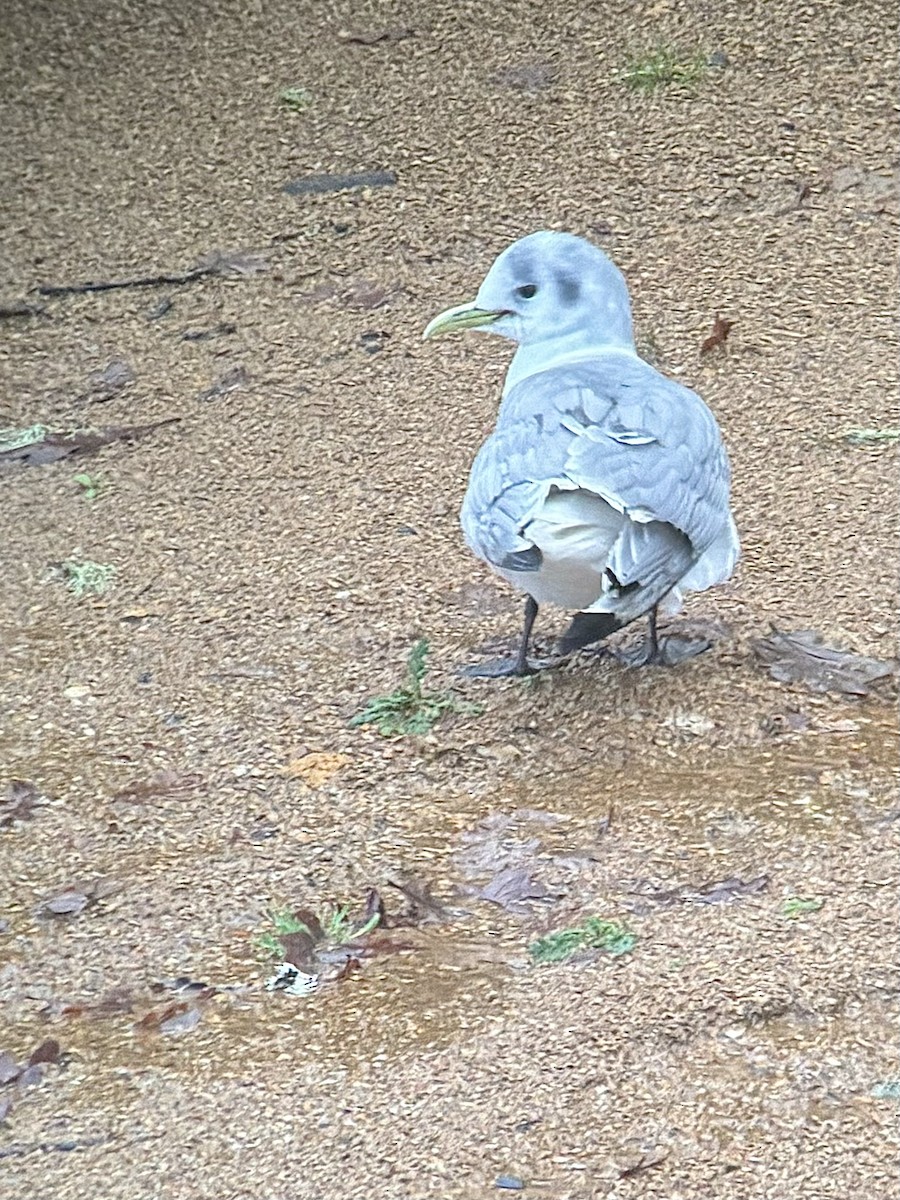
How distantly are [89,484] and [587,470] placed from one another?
7.66 ft

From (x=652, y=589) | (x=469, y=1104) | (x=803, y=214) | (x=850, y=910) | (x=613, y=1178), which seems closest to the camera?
(x=613, y=1178)

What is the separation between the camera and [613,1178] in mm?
2793

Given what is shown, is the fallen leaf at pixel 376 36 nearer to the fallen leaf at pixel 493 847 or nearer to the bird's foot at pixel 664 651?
the bird's foot at pixel 664 651

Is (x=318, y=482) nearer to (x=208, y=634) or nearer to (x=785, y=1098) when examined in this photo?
(x=208, y=634)

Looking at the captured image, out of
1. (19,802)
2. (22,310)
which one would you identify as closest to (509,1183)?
(19,802)

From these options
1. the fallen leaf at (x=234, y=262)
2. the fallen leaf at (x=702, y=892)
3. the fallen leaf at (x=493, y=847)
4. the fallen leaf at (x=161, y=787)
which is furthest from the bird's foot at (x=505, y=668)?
the fallen leaf at (x=234, y=262)

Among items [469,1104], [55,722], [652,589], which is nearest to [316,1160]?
[469,1104]

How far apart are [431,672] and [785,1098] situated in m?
1.75

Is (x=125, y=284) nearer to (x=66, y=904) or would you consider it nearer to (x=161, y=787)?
(x=161, y=787)

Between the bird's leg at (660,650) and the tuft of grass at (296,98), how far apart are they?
11.0ft

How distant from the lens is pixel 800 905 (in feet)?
11.1

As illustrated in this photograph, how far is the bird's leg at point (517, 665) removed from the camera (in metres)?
4.38

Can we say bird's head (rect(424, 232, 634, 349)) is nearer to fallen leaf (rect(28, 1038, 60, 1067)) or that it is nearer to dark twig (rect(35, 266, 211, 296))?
fallen leaf (rect(28, 1038, 60, 1067))

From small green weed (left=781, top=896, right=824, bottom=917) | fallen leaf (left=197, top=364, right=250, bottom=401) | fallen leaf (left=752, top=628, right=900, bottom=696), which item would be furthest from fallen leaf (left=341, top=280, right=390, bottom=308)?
small green weed (left=781, top=896, right=824, bottom=917)
